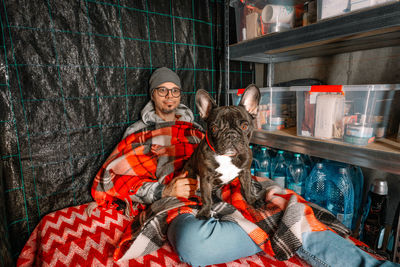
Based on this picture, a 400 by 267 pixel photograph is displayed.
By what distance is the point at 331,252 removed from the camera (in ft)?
2.75

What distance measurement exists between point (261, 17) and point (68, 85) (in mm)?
1300

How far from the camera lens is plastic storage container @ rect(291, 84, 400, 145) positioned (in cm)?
104

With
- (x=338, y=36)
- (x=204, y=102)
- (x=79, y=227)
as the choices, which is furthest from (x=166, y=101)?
(x=338, y=36)

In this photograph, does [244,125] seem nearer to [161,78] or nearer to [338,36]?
[338,36]

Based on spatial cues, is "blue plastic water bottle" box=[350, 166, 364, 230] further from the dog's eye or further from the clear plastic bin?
the dog's eye

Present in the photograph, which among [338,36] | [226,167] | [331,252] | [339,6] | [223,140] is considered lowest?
[331,252]

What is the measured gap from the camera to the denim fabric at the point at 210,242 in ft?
2.80

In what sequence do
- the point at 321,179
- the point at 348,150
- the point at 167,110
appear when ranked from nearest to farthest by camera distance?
the point at 348,150 → the point at 321,179 → the point at 167,110

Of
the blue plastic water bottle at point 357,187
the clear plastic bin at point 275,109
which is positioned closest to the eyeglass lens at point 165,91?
the clear plastic bin at point 275,109

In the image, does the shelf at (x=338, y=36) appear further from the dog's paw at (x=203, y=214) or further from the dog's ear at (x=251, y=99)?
the dog's paw at (x=203, y=214)

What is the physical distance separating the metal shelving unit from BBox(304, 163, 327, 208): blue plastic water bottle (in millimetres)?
261

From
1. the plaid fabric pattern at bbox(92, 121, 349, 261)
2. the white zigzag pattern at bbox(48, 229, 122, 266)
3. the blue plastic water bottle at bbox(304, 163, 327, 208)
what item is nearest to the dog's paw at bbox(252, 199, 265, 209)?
the plaid fabric pattern at bbox(92, 121, 349, 261)

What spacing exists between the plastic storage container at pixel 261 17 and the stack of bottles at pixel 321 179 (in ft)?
2.70

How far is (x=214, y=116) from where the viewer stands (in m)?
0.97
